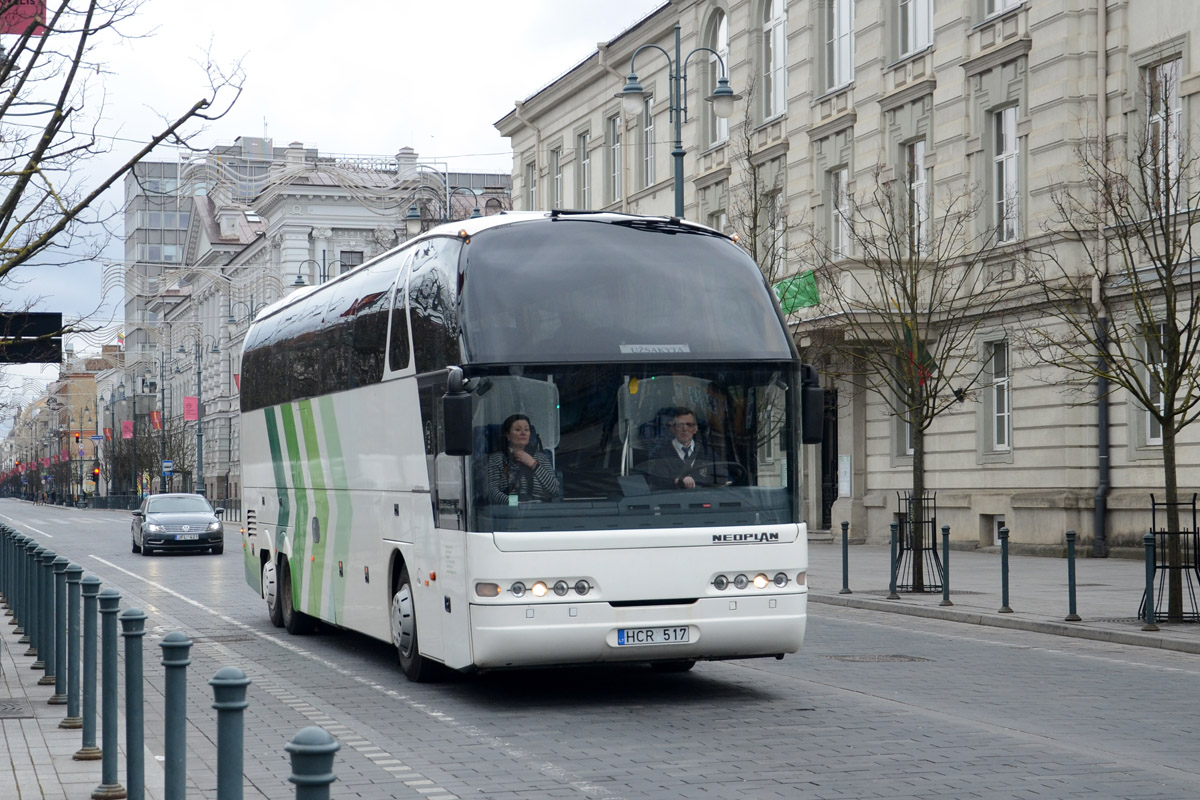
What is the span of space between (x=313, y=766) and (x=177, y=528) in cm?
3531

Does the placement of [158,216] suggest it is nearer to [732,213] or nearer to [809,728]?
[732,213]

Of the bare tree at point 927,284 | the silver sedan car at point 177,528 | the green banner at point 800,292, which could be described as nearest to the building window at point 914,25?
the bare tree at point 927,284

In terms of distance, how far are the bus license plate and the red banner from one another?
5.76 meters

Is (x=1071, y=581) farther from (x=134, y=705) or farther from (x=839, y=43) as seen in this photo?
(x=839, y=43)

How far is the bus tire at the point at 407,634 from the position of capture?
12.6 meters

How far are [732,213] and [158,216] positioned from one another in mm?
141184

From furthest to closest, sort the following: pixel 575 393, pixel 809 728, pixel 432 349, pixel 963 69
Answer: pixel 963 69, pixel 432 349, pixel 575 393, pixel 809 728

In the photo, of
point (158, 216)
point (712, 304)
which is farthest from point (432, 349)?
point (158, 216)

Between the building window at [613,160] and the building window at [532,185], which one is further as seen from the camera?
the building window at [532,185]

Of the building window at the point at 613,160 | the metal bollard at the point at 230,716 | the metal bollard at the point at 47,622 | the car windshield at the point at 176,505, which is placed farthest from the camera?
the building window at the point at 613,160

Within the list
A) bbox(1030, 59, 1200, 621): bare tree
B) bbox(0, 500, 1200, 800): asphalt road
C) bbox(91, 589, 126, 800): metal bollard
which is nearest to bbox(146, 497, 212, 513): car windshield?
bbox(1030, 59, 1200, 621): bare tree

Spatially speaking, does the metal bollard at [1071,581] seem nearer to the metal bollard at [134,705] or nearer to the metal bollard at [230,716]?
the metal bollard at [134,705]

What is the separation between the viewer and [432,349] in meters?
11.8

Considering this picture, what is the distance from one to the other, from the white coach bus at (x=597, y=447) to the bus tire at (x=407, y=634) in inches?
1.1
